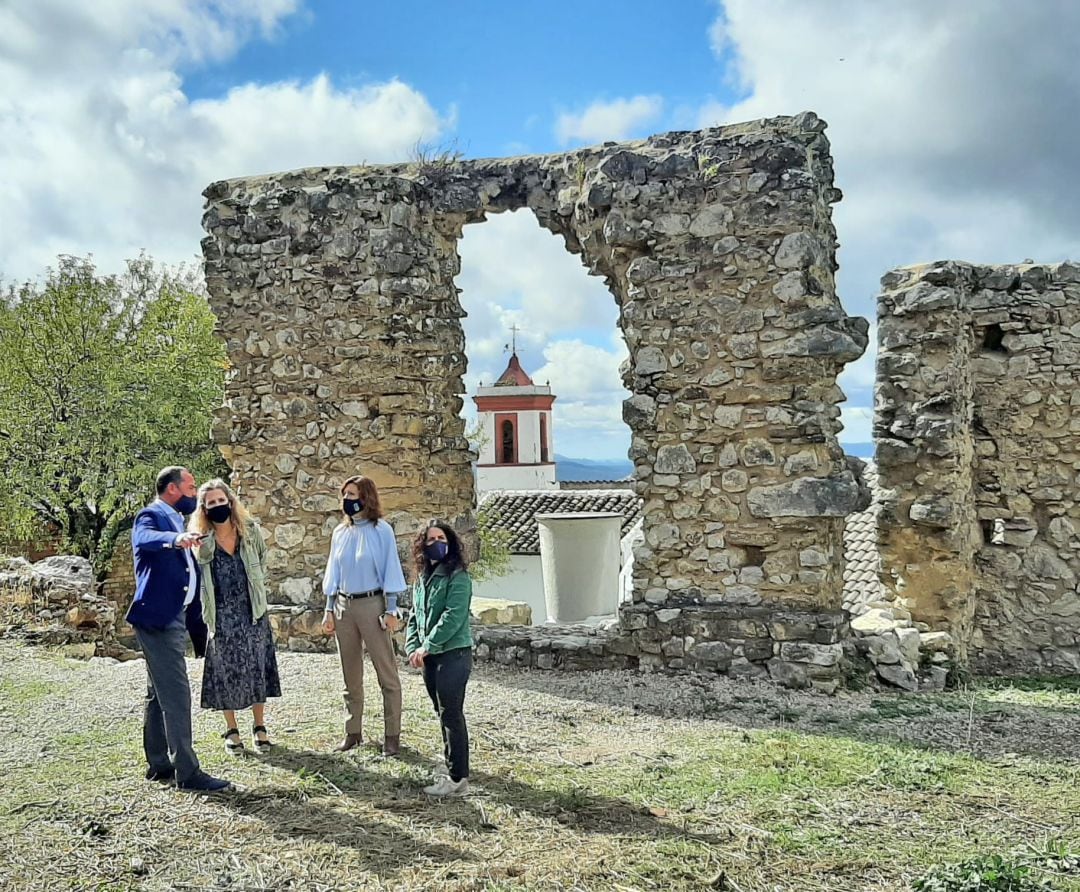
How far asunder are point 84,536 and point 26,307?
4.97m

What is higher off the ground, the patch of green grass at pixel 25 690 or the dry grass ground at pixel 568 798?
the patch of green grass at pixel 25 690

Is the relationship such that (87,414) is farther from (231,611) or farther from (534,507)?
(231,611)

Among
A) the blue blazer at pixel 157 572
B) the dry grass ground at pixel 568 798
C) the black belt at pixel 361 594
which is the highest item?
the blue blazer at pixel 157 572

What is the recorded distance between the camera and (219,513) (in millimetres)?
5359

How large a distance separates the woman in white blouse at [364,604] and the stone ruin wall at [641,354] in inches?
110

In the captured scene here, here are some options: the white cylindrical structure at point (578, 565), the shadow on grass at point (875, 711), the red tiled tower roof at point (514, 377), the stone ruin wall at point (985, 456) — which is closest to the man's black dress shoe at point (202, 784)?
the shadow on grass at point (875, 711)

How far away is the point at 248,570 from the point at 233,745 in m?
1.06

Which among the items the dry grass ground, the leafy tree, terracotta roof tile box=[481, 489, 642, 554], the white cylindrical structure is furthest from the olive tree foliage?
the dry grass ground

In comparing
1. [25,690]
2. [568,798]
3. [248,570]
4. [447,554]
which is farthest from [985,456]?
[25,690]

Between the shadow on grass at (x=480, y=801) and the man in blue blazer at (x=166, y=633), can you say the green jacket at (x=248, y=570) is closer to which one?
the man in blue blazer at (x=166, y=633)

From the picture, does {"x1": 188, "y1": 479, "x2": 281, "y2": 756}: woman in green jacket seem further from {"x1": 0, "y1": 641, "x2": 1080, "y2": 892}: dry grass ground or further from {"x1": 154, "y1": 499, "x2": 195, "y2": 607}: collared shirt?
{"x1": 0, "y1": 641, "x2": 1080, "y2": 892}: dry grass ground

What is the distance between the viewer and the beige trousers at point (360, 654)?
5516 millimetres

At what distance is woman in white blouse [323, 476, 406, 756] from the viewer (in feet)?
18.1

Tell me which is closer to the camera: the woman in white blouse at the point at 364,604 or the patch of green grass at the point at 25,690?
the woman in white blouse at the point at 364,604
